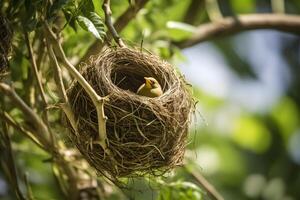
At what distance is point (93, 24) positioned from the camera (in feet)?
8.61

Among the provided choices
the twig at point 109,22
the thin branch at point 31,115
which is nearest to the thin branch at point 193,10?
the thin branch at point 31,115

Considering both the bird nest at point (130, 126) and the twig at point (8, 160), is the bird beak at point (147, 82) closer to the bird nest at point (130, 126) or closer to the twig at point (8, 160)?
the bird nest at point (130, 126)

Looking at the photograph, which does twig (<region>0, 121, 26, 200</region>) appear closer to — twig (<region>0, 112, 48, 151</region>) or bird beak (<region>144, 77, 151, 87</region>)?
twig (<region>0, 112, 48, 151</region>)

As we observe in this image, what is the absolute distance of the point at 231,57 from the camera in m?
5.77

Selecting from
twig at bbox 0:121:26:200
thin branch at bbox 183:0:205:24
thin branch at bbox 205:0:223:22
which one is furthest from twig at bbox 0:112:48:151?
thin branch at bbox 205:0:223:22

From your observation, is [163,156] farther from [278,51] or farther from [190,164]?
[278,51]

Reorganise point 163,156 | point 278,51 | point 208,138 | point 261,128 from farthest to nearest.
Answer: point 278,51, point 261,128, point 208,138, point 163,156

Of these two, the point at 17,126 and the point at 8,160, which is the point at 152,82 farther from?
the point at 8,160

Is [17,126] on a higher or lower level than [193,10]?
higher

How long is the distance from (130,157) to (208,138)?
2.52 metres

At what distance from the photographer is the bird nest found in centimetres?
265

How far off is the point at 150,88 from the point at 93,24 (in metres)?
0.41

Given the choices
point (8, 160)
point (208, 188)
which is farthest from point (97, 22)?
point (208, 188)

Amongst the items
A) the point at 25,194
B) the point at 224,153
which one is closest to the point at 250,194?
the point at 224,153
